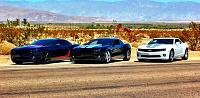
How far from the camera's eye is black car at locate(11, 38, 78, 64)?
2536 cm

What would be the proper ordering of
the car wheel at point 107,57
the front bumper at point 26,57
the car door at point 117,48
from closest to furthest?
1. the front bumper at point 26,57
2. the car wheel at point 107,57
3. the car door at point 117,48

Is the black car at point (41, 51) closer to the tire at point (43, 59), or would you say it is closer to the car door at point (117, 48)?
the tire at point (43, 59)

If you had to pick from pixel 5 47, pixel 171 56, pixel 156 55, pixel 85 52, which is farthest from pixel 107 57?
pixel 5 47

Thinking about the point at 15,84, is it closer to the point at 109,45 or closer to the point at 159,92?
the point at 159,92

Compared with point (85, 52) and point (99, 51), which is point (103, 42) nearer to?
point (99, 51)

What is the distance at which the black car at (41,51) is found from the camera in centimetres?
2536

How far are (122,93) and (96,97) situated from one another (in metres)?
1.01

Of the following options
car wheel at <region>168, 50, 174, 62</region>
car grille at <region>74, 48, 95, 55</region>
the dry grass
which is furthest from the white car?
the dry grass

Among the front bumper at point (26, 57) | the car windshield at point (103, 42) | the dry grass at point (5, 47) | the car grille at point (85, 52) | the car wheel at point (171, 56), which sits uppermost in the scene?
the car windshield at point (103, 42)

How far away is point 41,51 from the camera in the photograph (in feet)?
84.1

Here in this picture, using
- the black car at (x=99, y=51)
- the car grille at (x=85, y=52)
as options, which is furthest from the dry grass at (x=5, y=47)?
the car grille at (x=85, y=52)

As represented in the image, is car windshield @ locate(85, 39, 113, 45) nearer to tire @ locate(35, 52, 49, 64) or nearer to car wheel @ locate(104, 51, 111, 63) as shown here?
car wheel @ locate(104, 51, 111, 63)

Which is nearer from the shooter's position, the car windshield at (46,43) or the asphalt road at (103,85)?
the asphalt road at (103,85)

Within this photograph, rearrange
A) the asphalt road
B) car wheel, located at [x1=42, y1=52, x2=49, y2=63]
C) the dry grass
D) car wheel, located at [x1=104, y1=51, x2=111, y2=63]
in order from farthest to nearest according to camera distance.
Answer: the dry grass, car wheel, located at [x1=104, y1=51, x2=111, y2=63], car wheel, located at [x1=42, y1=52, x2=49, y2=63], the asphalt road
